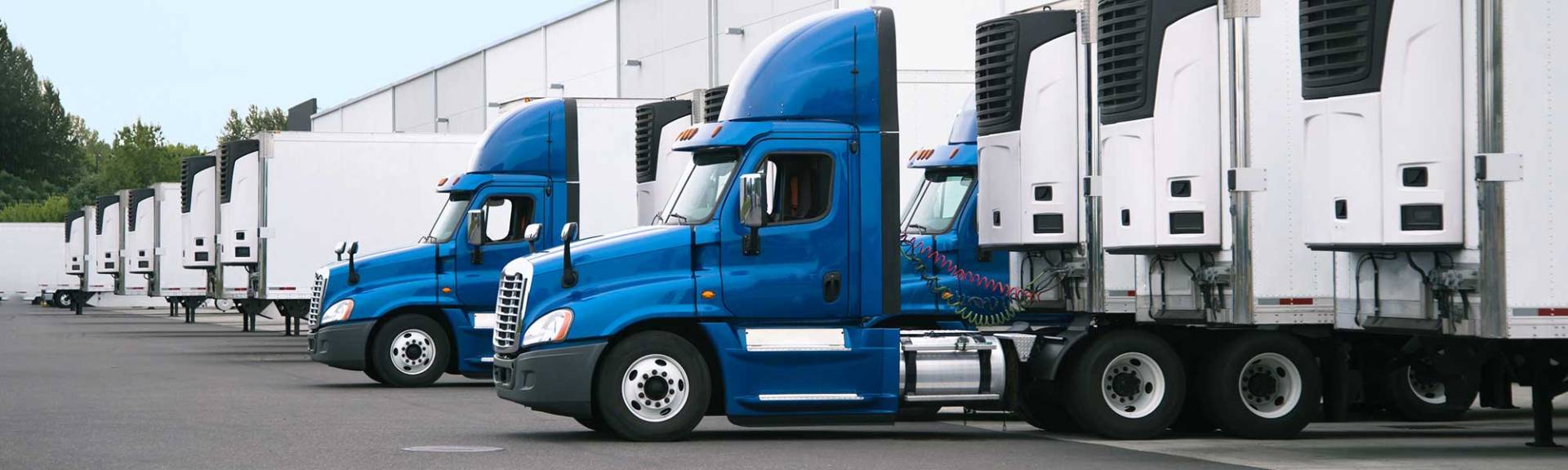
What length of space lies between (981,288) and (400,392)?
761 cm

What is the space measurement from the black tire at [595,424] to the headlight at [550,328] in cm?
68

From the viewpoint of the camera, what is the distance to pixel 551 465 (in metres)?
12.8

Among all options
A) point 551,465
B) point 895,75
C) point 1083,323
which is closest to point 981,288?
Result: point 1083,323

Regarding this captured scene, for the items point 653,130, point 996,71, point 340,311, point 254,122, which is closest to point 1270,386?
point 996,71

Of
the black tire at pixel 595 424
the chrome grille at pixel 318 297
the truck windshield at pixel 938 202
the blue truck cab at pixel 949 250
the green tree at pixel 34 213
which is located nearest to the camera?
the black tire at pixel 595 424

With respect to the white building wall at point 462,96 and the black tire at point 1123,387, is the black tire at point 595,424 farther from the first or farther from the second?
the white building wall at point 462,96

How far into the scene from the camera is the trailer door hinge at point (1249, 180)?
14.1 m

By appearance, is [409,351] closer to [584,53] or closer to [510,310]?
[510,310]

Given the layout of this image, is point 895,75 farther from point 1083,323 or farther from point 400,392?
point 400,392

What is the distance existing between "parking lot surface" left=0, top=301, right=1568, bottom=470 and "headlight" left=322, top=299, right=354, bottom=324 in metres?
0.78

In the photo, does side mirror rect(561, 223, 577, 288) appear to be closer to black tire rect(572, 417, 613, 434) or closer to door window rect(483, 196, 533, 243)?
black tire rect(572, 417, 613, 434)

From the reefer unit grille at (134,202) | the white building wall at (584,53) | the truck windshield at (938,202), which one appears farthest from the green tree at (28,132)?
the truck windshield at (938,202)

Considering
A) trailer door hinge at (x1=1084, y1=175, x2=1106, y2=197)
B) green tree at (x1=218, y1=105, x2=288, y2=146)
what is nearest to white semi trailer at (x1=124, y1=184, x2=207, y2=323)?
trailer door hinge at (x1=1084, y1=175, x2=1106, y2=197)

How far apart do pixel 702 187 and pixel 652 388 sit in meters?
1.55
